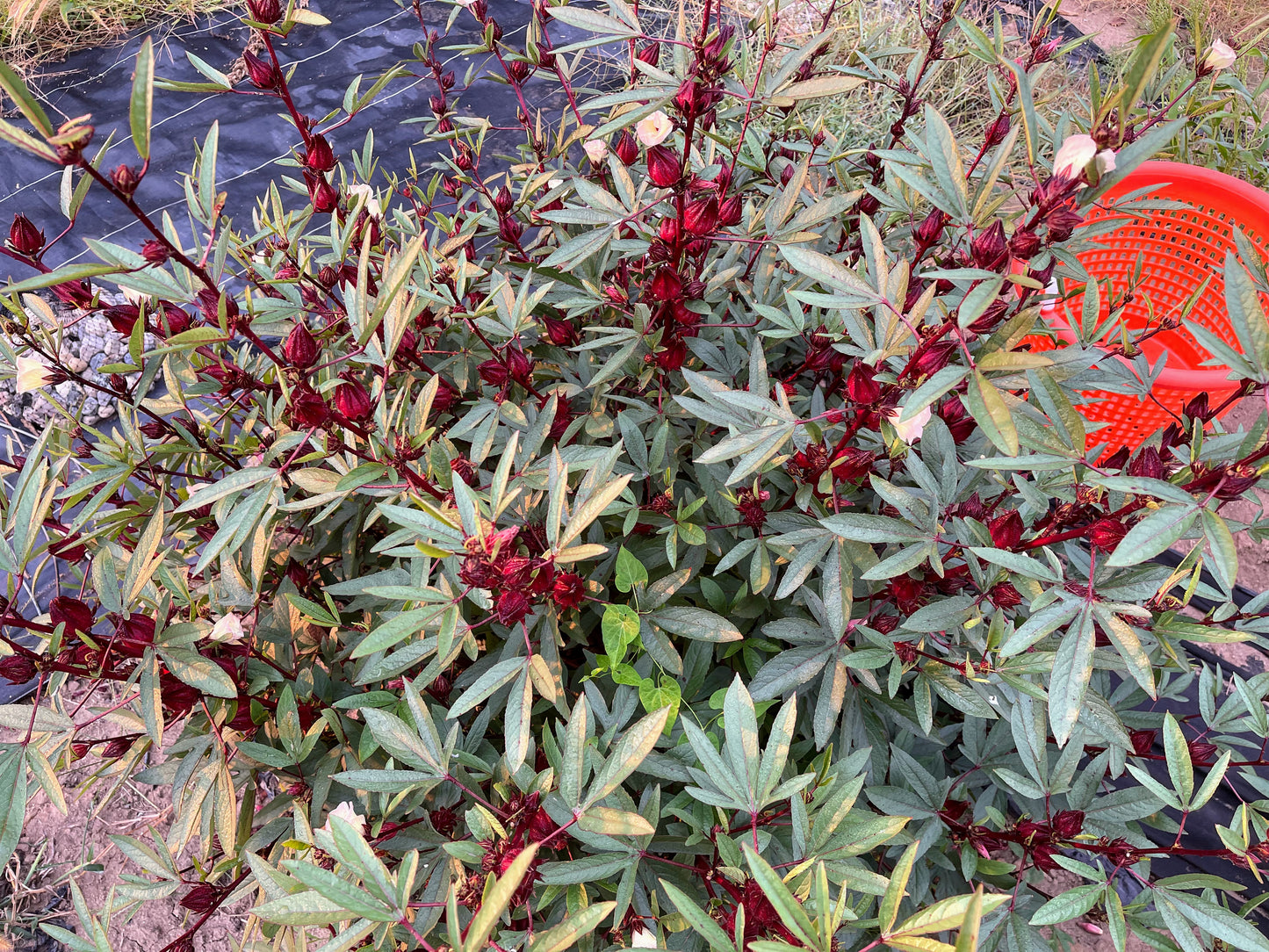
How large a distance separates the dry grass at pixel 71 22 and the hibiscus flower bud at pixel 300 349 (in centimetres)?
458

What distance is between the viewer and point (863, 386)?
91cm

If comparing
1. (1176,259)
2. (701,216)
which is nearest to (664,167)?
(701,216)

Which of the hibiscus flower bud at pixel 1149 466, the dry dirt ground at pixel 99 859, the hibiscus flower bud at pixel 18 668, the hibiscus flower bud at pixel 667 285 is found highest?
the hibiscus flower bud at pixel 1149 466

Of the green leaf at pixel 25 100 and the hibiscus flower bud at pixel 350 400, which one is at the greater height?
the green leaf at pixel 25 100

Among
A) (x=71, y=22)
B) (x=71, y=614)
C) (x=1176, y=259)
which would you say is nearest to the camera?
(x=71, y=614)

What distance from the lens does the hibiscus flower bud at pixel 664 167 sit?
98cm

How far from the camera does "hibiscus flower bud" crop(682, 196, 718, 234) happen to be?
1021 mm

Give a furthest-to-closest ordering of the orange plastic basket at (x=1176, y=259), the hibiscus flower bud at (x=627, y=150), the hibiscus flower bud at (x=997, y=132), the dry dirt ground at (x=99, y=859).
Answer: the orange plastic basket at (x=1176, y=259)
the dry dirt ground at (x=99, y=859)
the hibiscus flower bud at (x=627, y=150)
the hibiscus flower bud at (x=997, y=132)

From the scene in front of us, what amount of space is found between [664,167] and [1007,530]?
0.65 m

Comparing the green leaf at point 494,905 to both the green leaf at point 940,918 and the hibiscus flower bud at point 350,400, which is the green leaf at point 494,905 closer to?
the green leaf at point 940,918

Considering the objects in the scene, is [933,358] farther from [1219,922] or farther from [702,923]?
[1219,922]

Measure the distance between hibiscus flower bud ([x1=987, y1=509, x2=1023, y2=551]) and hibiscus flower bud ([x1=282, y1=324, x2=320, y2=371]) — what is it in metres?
0.90

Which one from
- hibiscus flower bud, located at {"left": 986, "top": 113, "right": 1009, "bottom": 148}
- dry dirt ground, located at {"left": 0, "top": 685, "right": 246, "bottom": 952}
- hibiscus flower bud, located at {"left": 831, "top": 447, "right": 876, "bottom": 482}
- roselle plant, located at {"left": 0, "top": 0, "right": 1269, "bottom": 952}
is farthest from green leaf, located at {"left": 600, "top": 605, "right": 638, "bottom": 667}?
dry dirt ground, located at {"left": 0, "top": 685, "right": 246, "bottom": 952}

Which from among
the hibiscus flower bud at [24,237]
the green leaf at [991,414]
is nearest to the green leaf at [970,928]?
the green leaf at [991,414]
